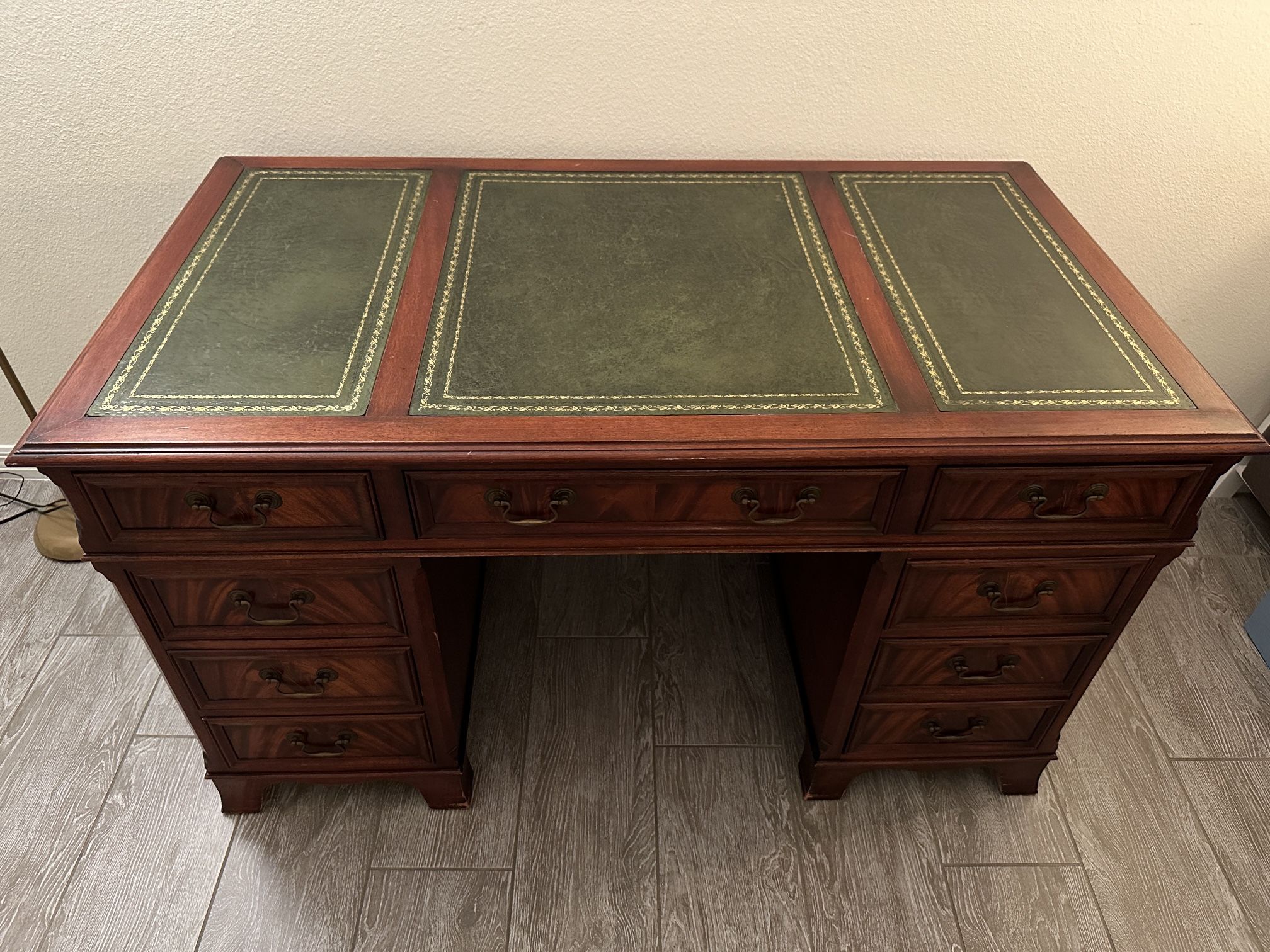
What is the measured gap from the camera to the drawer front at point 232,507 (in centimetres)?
101

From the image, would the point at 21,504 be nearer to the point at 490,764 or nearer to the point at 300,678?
the point at 300,678

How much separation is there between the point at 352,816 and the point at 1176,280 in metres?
1.84

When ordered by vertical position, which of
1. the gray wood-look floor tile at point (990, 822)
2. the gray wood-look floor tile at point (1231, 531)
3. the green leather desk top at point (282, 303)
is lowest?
the gray wood-look floor tile at point (990, 822)

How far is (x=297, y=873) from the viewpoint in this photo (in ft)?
4.66

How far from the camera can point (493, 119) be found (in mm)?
1491

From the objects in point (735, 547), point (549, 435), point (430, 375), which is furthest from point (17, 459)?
point (735, 547)

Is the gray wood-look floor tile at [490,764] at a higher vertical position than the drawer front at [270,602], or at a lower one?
lower

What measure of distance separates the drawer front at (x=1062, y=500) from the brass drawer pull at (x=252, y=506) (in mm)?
785

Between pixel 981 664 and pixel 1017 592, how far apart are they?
0.55 ft

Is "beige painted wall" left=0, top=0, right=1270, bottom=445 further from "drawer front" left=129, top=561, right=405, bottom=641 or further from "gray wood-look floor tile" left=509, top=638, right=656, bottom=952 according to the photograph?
"gray wood-look floor tile" left=509, top=638, right=656, bottom=952

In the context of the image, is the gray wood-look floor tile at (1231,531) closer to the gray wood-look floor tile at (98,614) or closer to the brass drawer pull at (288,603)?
the brass drawer pull at (288,603)

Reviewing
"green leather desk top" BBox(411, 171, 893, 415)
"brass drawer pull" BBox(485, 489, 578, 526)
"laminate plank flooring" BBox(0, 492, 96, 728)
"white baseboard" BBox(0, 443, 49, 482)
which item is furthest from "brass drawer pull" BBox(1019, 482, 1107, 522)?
"white baseboard" BBox(0, 443, 49, 482)

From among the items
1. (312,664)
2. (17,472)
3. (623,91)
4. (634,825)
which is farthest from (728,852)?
(17,472)

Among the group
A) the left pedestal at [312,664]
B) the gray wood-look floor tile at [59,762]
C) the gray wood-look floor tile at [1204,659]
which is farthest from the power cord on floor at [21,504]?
the gray wood-look floor tile at [1204,659]
